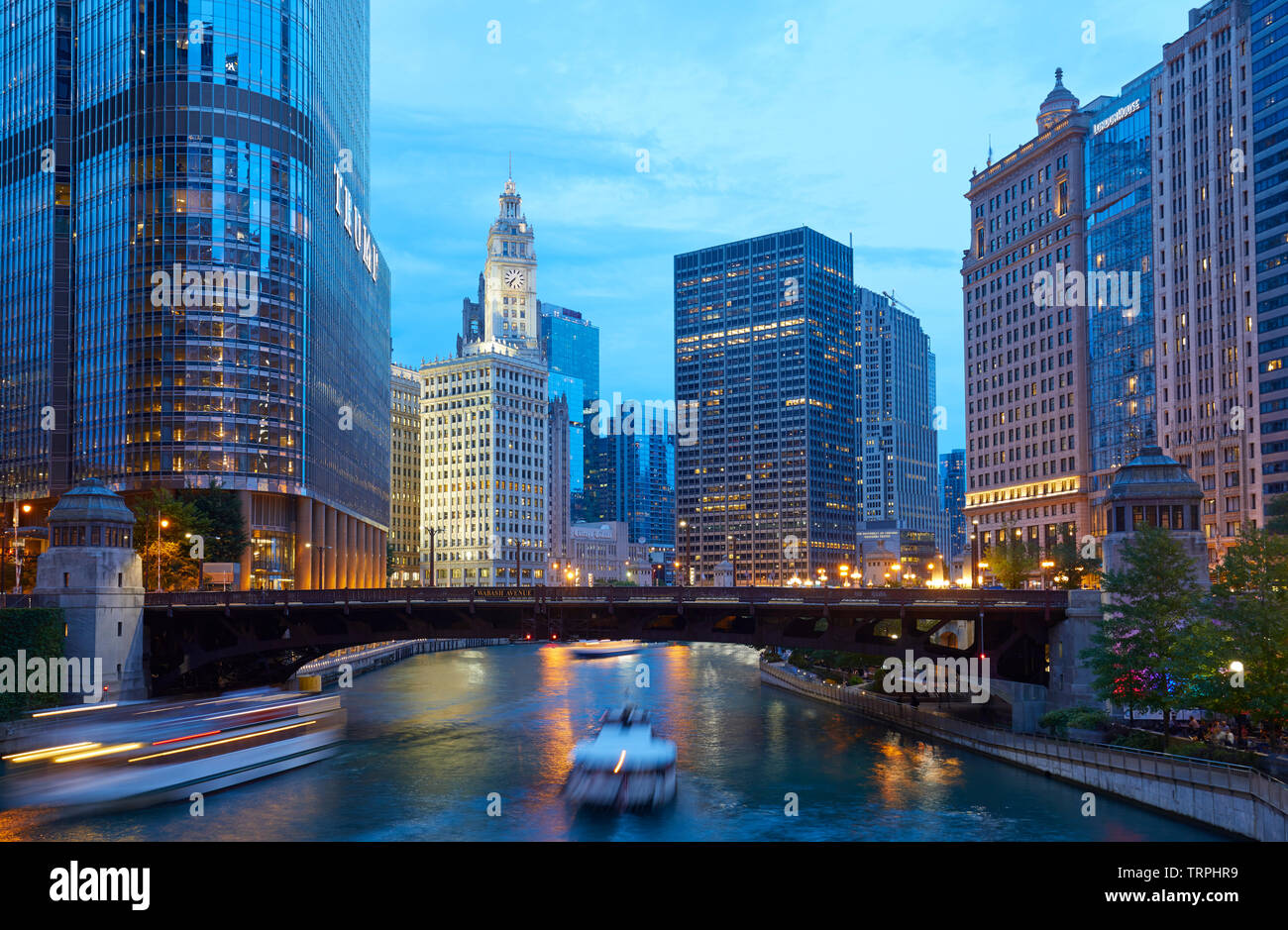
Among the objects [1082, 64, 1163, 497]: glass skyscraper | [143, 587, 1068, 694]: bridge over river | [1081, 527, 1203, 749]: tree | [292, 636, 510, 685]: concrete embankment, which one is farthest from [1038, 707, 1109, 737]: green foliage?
[1082, 64, 1163, 497]: glass skyscraper

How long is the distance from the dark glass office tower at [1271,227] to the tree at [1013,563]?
2953cm

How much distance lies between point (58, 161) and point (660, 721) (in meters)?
98.8

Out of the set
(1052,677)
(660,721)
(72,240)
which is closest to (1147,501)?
(1052,677)

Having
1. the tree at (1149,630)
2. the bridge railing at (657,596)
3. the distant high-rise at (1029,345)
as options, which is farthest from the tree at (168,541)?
the distant high-rise at (1029,345)

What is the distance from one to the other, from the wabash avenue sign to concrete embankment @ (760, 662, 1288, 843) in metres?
104

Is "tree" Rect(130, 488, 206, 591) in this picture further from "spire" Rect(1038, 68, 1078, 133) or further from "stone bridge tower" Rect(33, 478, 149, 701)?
"spire" Rect(1038, 68, 1078, 133)

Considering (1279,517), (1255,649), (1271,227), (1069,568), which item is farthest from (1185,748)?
(1271,227)

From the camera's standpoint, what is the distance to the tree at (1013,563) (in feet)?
353

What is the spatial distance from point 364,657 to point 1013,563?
80200mm

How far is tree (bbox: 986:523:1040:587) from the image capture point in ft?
353

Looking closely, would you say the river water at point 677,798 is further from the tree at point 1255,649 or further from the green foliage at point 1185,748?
the tree at point 1255,649

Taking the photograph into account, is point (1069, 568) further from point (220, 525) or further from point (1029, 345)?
point (220, 525)

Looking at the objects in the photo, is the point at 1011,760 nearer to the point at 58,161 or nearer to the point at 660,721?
the point at 660,721
